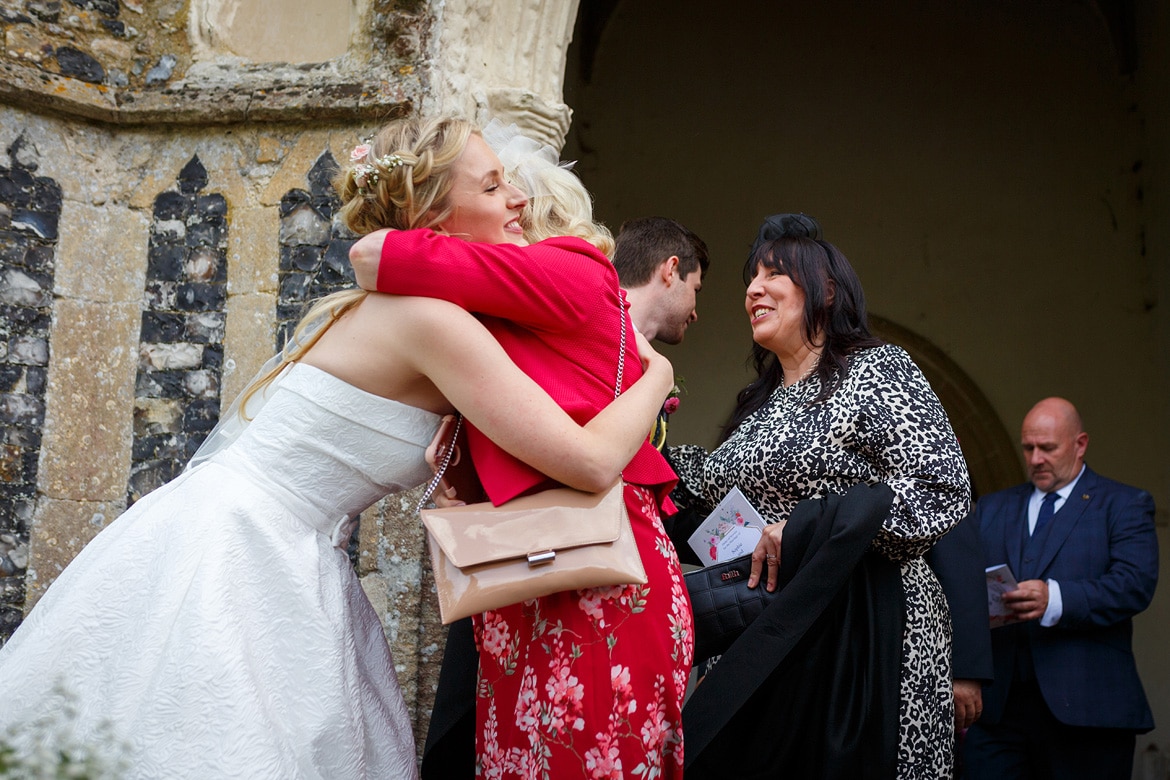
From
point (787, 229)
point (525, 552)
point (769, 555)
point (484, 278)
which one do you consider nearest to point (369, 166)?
point (484, 278)

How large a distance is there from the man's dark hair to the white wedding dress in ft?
4.13

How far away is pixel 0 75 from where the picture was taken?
141 inches

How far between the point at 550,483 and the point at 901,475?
39.1 inches

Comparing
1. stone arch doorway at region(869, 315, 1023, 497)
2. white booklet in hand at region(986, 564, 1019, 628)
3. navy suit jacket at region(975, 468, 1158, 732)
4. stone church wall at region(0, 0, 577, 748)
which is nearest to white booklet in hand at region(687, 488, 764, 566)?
white booklet in hand at region(986, 564, 1019, 628)

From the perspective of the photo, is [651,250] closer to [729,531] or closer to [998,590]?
[729,531]

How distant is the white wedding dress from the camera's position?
76.9 inches

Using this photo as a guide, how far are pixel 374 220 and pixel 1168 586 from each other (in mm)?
5952

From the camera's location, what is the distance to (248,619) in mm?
2055

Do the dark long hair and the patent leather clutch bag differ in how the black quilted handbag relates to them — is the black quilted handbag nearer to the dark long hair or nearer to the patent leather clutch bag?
the dark long hair

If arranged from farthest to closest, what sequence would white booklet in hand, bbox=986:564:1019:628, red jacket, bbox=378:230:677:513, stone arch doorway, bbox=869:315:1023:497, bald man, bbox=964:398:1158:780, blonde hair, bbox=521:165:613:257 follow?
stone arch doorway, bbox=869:315:1023:497
bald man, bbox=964:398:1158:780
white booklet in hand, bbox=986:564:1019:628
blonde hair, bbox=521:165:613:257
red jacket, bbox=378:230:677:513

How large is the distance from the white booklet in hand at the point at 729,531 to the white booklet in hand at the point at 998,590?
1.25m

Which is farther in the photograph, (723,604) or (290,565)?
(723,604)

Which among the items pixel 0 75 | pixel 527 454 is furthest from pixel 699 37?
pixel 527 454

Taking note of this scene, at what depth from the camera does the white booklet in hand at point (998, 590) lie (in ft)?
12.3
